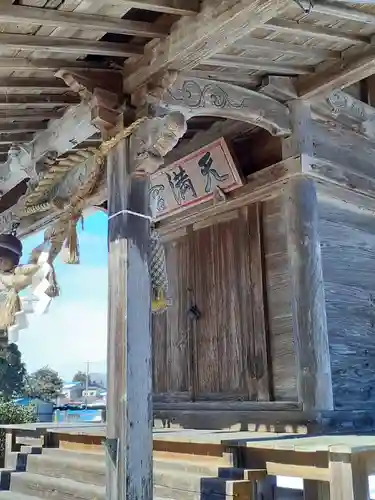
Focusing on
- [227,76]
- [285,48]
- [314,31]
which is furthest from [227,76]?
[314,31]

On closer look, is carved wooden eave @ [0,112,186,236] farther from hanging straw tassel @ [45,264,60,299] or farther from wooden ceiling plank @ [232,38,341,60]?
wooden ceiling plank @ [232,38,341,60]

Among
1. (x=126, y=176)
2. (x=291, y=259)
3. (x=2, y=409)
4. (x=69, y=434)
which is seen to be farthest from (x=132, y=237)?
(x=2, y=409)

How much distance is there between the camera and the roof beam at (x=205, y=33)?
304 centimetres

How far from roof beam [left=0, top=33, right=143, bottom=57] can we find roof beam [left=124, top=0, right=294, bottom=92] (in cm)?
17

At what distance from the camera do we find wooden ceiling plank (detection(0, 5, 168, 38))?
309cm

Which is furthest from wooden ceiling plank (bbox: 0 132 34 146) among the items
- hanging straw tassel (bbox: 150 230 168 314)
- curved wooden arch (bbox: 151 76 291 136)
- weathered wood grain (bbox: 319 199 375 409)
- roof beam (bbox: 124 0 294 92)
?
weathered wood grain (bbox: 319 199 375 409)

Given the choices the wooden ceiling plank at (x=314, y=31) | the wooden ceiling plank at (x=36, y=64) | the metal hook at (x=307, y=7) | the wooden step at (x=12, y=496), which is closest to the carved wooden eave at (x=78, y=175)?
the wooden ceiling plank at (x=36, y=64)

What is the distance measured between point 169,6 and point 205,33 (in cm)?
24

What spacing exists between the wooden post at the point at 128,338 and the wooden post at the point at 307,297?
137 cm

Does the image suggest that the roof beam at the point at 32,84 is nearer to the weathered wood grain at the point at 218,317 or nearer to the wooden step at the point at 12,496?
the weathered wood grain at the point at 218,317

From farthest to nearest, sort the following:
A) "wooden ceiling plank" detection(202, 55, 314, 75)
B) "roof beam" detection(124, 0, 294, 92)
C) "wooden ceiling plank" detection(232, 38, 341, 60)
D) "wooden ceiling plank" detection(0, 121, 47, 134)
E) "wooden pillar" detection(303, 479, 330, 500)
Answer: "wooden ceiling plank" detection(0, 121, 47, 134), "wooden ceiling plank" detection(202, 55, 314, 75), "wooden ceiling plank" detection(232, 38, 341, 60), "wooden pillar" detection(303, 479, 330, 500), "roof beam" detection(124, 0, 294, 92)

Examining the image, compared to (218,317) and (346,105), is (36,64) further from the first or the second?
(346,105)

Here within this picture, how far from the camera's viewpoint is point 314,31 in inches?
147

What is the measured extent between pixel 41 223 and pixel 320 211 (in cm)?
340
